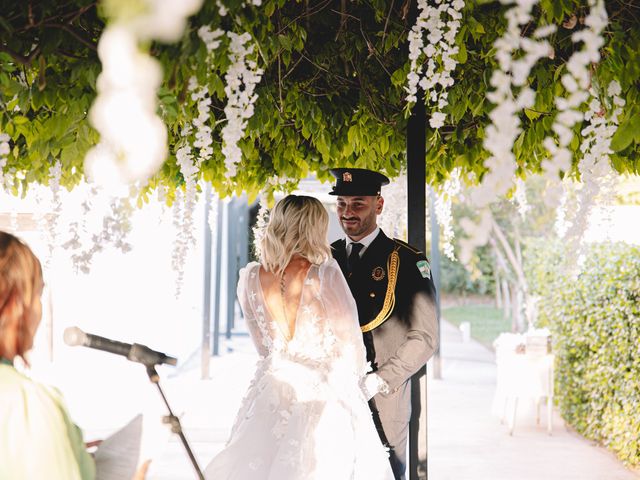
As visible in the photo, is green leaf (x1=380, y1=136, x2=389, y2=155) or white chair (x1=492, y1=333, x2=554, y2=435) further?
white chair (x1=492, y1=333, x2=554, y2=435)

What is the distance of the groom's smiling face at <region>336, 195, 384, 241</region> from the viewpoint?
3668 mm

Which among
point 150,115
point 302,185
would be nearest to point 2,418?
point 150,115

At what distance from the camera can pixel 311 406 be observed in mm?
3061

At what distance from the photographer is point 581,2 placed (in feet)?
7.93

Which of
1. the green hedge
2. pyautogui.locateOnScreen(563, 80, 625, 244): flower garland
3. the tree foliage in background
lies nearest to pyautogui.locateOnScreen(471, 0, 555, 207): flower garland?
the tree foliage in background

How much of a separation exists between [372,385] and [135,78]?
6.91 feet

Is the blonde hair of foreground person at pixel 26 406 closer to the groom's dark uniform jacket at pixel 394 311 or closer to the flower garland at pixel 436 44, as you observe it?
the flower garland at pixel 436 44

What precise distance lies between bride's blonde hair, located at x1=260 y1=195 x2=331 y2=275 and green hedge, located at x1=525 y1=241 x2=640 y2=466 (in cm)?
296

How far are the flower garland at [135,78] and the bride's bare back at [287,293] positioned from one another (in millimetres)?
1473

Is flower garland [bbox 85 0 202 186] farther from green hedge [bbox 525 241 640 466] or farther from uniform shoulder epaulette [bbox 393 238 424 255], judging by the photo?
green hedge [bbox 525 241 640 466]

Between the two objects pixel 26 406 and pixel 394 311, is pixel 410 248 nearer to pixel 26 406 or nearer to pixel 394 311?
pixel 394 311

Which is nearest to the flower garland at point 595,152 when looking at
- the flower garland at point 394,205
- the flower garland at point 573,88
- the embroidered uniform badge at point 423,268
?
the flower garland at point 573,88

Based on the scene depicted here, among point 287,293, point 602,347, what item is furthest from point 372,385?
→ point 602,347

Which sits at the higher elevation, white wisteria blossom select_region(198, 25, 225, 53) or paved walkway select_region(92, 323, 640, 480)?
white wisteria blossom select_region(198, 25, 225, 53)
